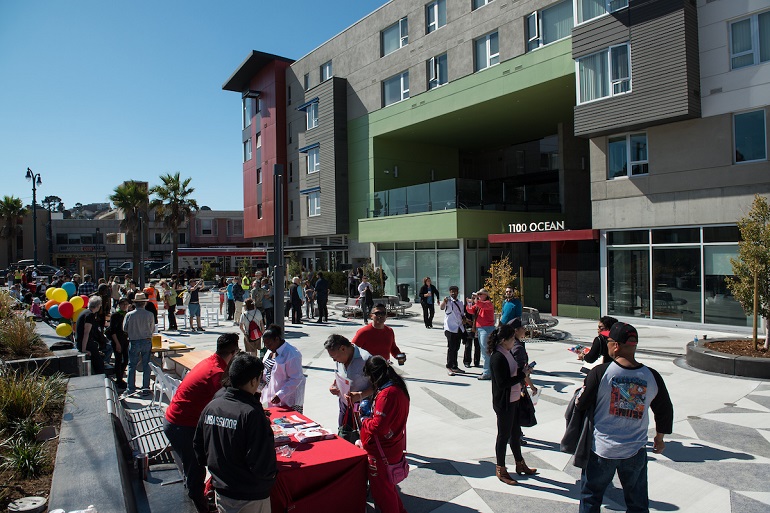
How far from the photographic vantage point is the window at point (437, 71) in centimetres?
2714

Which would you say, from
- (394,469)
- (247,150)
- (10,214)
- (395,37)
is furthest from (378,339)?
(10,214)

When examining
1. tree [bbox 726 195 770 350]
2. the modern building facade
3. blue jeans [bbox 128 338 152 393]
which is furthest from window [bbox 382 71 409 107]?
blue jeans [bbox 128 338 152 393]

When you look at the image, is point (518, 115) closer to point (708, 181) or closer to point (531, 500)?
point (708, 181)

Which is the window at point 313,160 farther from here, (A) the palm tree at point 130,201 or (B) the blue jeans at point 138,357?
(B) the blue jeans at point 138,357

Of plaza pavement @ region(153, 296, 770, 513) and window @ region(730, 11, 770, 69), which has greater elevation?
window @ region(730, 11, 770, 69)

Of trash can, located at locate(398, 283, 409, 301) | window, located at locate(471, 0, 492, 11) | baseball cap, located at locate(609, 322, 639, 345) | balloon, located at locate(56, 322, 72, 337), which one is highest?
window, located at locate(471, 0, 492, 11)

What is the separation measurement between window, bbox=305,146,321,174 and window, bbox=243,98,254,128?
380 inches

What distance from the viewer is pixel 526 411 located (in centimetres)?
606

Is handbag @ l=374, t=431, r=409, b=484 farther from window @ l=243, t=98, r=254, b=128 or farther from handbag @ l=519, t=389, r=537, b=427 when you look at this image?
window @ l=243, t=98, r=254, b=128

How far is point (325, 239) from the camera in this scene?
36.8 metres

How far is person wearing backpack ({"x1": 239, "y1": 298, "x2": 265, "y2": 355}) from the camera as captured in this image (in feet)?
A: 34.0

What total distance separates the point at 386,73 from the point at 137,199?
29564mm

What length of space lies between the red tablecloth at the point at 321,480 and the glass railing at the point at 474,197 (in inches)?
795

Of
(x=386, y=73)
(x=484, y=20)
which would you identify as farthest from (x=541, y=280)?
(x=386, y=73)
